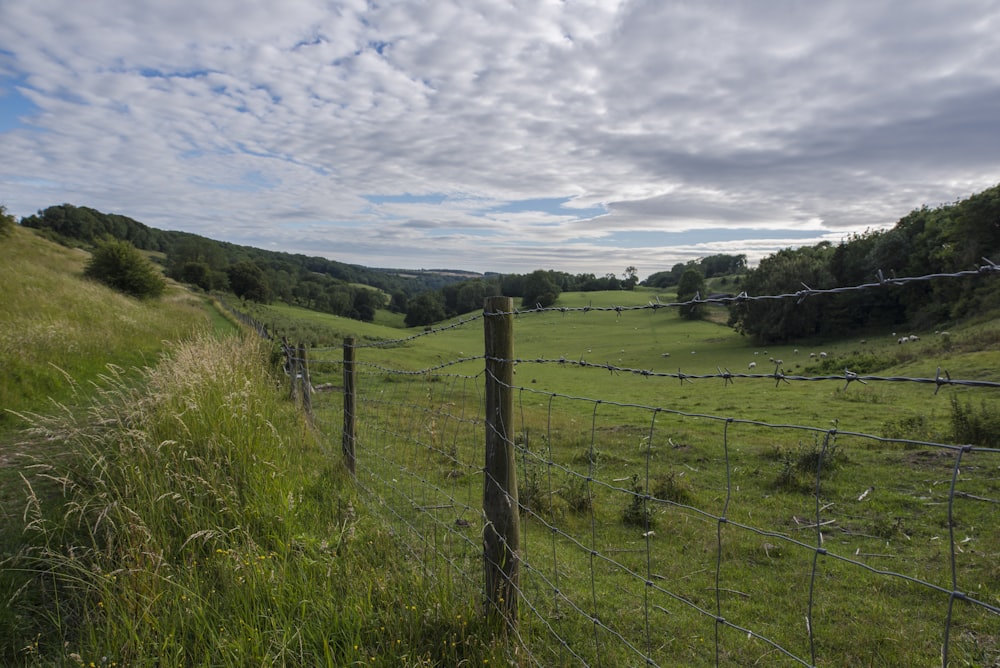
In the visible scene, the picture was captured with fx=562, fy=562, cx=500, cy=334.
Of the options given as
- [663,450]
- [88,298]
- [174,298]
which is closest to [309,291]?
[174,298]

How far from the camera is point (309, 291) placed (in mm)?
109250

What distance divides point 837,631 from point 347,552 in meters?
3.60

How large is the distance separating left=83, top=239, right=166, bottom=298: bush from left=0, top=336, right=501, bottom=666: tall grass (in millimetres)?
42179

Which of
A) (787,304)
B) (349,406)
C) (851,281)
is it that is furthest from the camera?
(851,281)

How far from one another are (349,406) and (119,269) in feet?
144

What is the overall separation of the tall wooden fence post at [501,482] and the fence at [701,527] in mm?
11

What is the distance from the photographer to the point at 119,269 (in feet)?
135

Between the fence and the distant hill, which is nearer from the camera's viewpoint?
the fence

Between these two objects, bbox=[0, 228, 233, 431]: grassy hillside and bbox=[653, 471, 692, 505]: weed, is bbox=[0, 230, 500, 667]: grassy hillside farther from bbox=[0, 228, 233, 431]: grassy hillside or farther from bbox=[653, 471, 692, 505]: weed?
bbox=[653, 471, 692, 505]: weed

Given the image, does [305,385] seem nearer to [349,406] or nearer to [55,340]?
[349,406]

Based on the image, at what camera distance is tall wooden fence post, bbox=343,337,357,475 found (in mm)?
5984

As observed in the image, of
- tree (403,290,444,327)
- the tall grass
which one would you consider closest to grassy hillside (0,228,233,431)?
the tall grass

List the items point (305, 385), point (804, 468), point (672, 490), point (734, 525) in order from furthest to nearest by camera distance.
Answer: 1. point (305, 385)
2. point (804, 468)
3. point (672, 490)
4. point (734, 525)

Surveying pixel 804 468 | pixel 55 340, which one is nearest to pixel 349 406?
pixel 804 468
